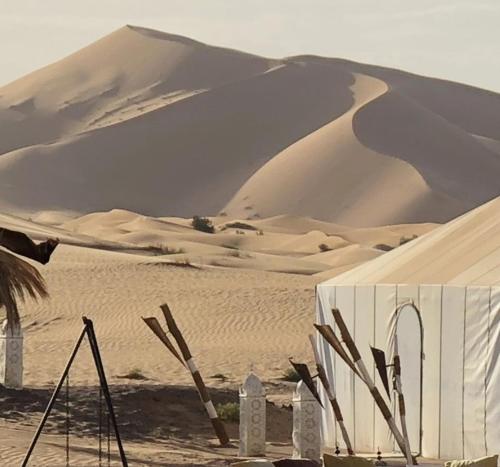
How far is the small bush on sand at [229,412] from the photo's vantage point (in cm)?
2283

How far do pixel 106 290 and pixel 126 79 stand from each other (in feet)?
268

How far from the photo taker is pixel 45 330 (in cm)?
3766

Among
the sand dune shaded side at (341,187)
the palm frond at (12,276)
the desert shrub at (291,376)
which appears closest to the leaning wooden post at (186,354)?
the palm frond at (12,276)

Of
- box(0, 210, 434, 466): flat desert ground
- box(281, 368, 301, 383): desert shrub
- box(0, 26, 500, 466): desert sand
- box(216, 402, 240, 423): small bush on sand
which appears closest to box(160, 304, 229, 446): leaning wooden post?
box(0, 210, 434, 466): flat desert ground

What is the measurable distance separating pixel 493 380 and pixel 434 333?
1.10 meters

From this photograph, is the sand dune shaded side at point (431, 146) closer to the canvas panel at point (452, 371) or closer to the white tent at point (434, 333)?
the white tent at point (434, 333)

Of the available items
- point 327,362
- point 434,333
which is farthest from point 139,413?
point 434,333

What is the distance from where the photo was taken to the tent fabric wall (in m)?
17.5

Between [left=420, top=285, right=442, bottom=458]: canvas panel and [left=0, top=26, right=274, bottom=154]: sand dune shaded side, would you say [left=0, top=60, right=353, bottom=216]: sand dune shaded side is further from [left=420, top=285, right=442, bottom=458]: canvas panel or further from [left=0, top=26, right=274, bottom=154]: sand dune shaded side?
[left=420, top=285, right=442, bottom=458]: canvas panel

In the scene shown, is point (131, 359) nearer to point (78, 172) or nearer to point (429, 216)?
point (429, 216)

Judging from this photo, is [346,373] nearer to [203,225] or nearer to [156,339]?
[156,339]

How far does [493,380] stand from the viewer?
17375 mm

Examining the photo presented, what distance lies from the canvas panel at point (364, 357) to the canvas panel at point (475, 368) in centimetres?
167

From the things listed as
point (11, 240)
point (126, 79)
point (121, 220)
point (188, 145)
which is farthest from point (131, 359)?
point (126, 79)
